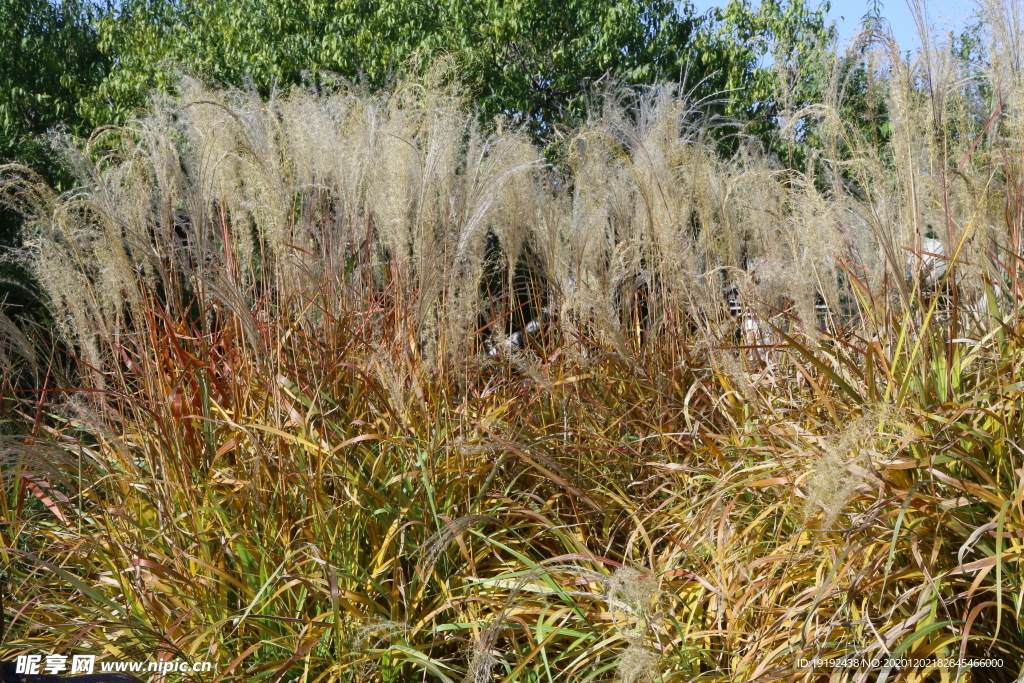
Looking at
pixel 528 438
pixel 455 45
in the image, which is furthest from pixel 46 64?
pixel 528 438

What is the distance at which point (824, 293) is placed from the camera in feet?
8.91

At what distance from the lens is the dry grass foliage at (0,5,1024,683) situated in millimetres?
1990


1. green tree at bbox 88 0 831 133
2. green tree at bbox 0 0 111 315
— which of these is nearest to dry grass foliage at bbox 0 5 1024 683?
green tree at bbox 88 0 831 133

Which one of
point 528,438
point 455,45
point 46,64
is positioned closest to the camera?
point 528,438

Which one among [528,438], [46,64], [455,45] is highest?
[46,64]

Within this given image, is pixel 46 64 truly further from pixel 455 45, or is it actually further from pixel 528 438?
pixel 528 438

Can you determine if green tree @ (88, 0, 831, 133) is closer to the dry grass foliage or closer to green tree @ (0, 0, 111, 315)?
green tree @ (0, 0, 111, 315)

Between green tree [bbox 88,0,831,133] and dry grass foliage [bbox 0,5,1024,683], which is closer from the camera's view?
dry grass foliage [bbox 0,5,1024,683]

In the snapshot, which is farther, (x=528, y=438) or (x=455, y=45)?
(x=455, y=45)

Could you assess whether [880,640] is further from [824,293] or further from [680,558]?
[824,293]

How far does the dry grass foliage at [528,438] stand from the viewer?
199 centimetres

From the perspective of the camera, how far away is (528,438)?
275cm

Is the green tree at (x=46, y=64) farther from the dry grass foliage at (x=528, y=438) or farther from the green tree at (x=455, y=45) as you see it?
the dry grass foliage at (x=528, y=438)

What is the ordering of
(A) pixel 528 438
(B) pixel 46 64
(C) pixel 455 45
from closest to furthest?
1. (A) pixel 528 438
2. (C) pixel 455 45
3. (B) pixel 46 64
